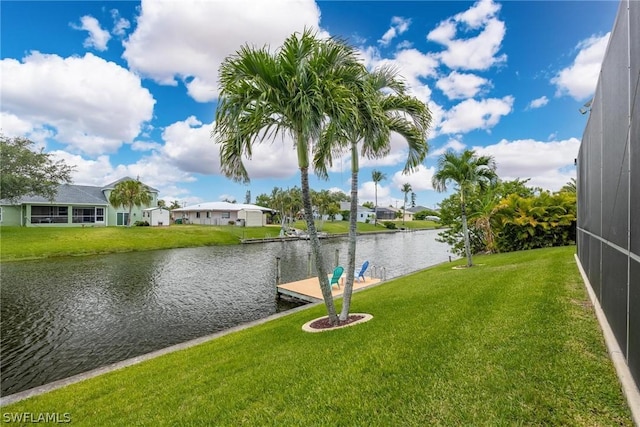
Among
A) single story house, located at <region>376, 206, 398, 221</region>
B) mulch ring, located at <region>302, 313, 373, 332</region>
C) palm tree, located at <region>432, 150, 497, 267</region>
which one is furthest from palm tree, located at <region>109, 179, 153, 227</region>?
single story house, located at <region>376, 206, 398, 221</region>

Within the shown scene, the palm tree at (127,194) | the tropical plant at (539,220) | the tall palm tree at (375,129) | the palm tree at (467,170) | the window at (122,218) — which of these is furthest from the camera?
the window at (122,218)

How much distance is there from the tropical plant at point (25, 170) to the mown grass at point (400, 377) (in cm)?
2800

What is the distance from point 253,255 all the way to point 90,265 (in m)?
10.6

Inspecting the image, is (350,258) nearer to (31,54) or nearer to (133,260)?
(31,54)

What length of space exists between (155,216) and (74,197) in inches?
352

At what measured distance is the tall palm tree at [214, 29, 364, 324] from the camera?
4.96 metres

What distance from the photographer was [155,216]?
4116 centimetres

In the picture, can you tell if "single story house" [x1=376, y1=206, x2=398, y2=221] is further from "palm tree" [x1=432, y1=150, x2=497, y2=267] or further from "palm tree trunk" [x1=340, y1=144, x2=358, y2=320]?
"palm tree trunk" [x1=340, y1=144, x2=358, y2=320]

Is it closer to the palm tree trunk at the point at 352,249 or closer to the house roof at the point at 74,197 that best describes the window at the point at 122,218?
the house roof at the point at 74,197

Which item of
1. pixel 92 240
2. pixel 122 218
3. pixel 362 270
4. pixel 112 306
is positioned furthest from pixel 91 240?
pixel 362 270

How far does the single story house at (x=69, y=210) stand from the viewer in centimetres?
3152

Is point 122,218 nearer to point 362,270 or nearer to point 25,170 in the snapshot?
point 25,170

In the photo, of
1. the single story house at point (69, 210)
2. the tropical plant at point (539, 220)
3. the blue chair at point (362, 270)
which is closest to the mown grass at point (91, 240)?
the single story house at point (69, 210)

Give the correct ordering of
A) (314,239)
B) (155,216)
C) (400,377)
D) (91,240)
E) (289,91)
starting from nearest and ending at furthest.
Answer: (400,377), (289,91), (314,239), (91,240), (155,216)
